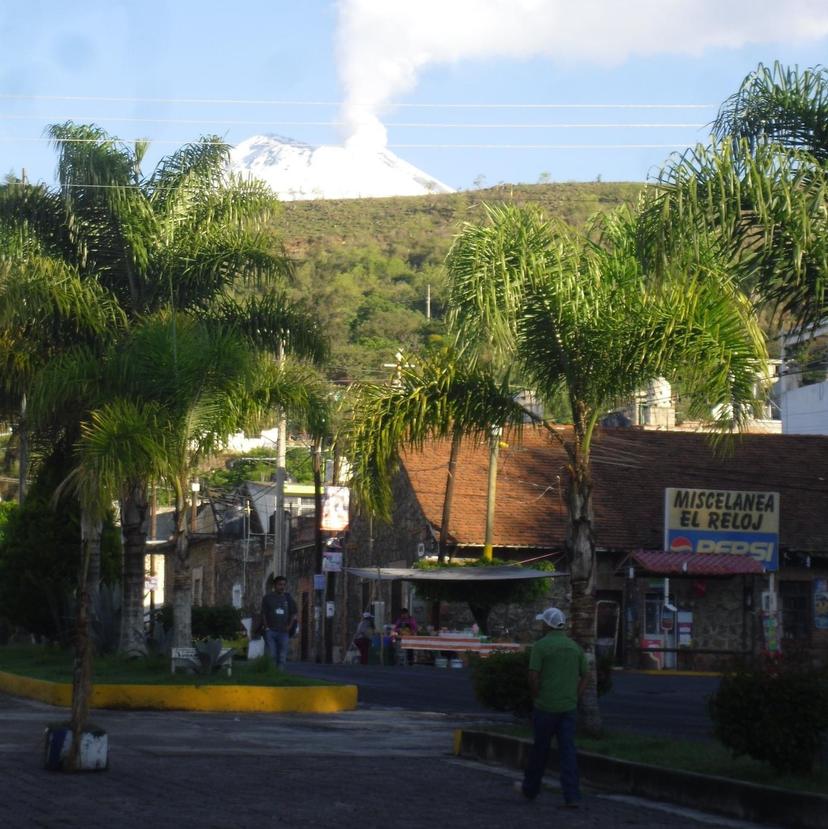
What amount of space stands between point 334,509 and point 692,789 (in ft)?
99.6

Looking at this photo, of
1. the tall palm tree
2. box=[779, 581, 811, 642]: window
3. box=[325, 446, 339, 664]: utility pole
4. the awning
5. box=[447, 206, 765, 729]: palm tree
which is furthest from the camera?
box=[325, 446, 339, 664]: utility pole

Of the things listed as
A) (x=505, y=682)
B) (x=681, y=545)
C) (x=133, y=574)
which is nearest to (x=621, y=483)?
(x=681, y=545)

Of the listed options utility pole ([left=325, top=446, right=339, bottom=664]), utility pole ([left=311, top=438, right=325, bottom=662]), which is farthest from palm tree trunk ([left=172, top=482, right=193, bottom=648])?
utility pole ([left=325, top=446, right=339, bottom=664])

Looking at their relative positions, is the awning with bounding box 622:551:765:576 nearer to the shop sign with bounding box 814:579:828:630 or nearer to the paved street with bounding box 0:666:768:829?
the shop sign with bounding box 814:579:828:630

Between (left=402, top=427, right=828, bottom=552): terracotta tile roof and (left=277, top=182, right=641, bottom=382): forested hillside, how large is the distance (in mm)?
42623

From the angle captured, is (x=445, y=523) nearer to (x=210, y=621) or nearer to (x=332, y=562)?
(x=210, y=621)

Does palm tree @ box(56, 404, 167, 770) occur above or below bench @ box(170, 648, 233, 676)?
above

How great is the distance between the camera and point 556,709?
10609 mm

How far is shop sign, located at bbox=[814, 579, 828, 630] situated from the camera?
3662 cm

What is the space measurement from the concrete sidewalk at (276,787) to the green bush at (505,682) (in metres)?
0.68

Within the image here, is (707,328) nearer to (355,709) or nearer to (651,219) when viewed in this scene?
(651,219)

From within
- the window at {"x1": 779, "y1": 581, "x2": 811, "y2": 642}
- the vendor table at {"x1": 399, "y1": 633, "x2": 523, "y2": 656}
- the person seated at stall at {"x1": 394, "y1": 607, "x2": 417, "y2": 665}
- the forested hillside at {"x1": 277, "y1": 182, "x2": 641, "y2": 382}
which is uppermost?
the forested hillside at {"x1": 277, "y1": 182, "x2": 641, "y2": 382}

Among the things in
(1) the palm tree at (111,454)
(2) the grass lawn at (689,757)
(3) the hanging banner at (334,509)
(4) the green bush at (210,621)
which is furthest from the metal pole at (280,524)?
(2) the grass lawn at (689,757)

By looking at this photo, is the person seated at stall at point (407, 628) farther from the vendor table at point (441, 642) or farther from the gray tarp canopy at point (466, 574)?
the gray tarp canopy at point (466, 574)
